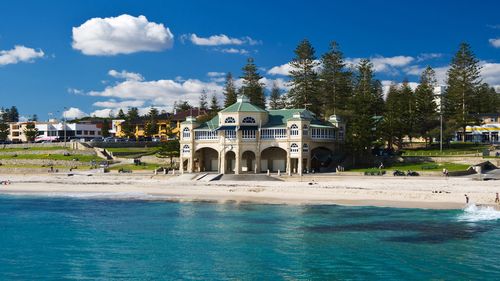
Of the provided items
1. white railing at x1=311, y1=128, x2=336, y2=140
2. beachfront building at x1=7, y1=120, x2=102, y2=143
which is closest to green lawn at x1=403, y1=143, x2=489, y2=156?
white railing at x1=311, y1=128, x2=336, y2=140

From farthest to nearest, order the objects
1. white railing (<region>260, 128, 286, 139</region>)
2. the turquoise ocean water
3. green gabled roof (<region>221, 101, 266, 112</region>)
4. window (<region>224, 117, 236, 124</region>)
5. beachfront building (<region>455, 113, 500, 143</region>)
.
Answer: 1. beachfront building (<region>455, 113, 500, 143</region>)
2. window (<region>224, 117, 236, 124</region>)
3. green gabled roof (<region>221, 101, 266, 112</region>)
4. white railing (<region>260, 128, 286, 139</region>)
5. the turquoise ocean water

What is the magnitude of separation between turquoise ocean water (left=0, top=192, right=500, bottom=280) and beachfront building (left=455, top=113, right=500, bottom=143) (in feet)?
171

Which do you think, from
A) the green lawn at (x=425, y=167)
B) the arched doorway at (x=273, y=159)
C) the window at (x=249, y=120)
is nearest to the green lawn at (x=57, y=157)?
the window at (x=249, y=120)

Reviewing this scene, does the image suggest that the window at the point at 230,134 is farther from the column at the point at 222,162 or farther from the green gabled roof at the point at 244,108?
the green gabled roof at the point at 244,108

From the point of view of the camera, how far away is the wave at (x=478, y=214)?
34.2m

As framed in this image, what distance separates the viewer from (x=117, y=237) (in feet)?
100

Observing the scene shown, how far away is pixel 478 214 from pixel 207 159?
39.4 meters

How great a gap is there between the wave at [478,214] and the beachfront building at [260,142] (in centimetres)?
2476

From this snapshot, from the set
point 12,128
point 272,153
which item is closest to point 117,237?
point 272,153

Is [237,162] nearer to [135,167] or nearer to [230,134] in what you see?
[230,134]

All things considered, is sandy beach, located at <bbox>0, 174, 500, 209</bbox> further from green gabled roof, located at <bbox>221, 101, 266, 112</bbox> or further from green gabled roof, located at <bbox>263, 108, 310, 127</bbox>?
green gabled roof, located at <bbox>221, 101, 266, 112</bbox>

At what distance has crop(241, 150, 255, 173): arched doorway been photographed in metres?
65.7

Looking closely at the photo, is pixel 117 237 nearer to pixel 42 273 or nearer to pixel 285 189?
pixel 42 273

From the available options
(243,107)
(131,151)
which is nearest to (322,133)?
(243,107)
